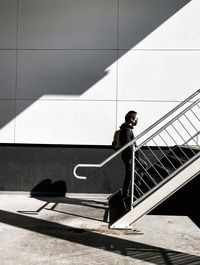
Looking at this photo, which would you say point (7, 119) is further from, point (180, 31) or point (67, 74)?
point (180, 31)

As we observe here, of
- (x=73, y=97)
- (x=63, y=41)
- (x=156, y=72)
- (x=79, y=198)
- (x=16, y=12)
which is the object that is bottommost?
(x=79, y=198)

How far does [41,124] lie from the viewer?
882cm

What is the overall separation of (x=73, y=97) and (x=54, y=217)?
2991mm

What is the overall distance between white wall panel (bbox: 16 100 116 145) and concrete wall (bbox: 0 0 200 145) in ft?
0.07

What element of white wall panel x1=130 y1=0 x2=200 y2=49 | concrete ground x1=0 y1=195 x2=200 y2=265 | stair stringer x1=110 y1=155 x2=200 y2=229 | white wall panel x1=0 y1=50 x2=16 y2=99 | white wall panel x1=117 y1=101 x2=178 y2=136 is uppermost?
white wall panel x1=130 y1=0 x2=200 y2=49

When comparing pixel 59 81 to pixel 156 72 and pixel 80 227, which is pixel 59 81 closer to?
pixel 156 72

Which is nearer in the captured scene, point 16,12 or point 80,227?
point 80,227

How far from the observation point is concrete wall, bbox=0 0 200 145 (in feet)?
28.5

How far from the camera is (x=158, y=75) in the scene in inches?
342

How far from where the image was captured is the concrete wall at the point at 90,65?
868 cm

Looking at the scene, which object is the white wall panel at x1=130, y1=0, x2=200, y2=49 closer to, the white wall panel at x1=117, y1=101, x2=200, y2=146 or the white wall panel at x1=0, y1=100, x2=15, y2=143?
the white wall panel at x1=117, y1=101, x2=200, y2=146

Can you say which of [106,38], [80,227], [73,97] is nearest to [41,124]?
[73,97]

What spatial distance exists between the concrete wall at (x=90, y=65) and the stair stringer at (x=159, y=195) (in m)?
2.75

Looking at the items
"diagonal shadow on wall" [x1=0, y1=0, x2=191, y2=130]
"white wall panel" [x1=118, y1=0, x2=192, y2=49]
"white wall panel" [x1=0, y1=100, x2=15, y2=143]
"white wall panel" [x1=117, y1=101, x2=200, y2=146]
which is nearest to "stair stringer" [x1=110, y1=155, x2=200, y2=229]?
"white wall panel" [x1=117, y1=101, x2=200, y2=146]
